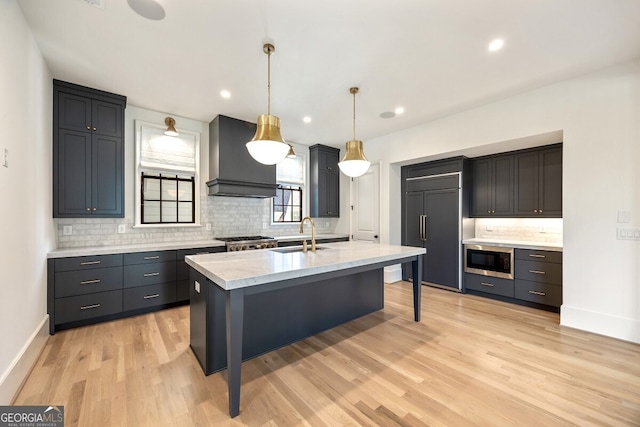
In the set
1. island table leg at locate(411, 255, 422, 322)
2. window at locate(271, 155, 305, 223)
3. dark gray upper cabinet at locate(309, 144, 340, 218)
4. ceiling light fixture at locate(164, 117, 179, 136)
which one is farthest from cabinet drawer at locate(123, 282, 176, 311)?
island table leg at locate(411, 255, 422, 322)

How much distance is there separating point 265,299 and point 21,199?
2.09 m

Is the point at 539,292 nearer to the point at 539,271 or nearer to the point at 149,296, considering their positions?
the point at 539,271

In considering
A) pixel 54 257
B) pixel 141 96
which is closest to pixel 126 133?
pixel 141 96

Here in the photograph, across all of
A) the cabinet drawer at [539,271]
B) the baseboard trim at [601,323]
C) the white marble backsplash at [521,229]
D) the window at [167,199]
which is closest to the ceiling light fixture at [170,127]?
the window at [167,199]

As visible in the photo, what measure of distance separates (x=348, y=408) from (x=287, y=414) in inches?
15.6

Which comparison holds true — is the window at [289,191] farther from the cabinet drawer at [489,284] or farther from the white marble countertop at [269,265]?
the cabinet drawer at [489,284]

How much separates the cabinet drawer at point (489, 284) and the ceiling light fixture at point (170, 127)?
Answer: 4982mm

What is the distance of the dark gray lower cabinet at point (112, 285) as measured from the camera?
2832mm

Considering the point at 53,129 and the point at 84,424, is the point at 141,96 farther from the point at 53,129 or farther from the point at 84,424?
the point at 84,424

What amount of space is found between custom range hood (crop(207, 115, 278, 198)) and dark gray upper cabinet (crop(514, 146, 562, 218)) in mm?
3918

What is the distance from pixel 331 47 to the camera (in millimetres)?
2416

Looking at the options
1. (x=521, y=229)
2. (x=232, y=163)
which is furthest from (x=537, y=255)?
(x=232, y=163)

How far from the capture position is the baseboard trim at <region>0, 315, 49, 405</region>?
170 centimetres

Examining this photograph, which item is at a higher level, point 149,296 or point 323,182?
point 323,182
